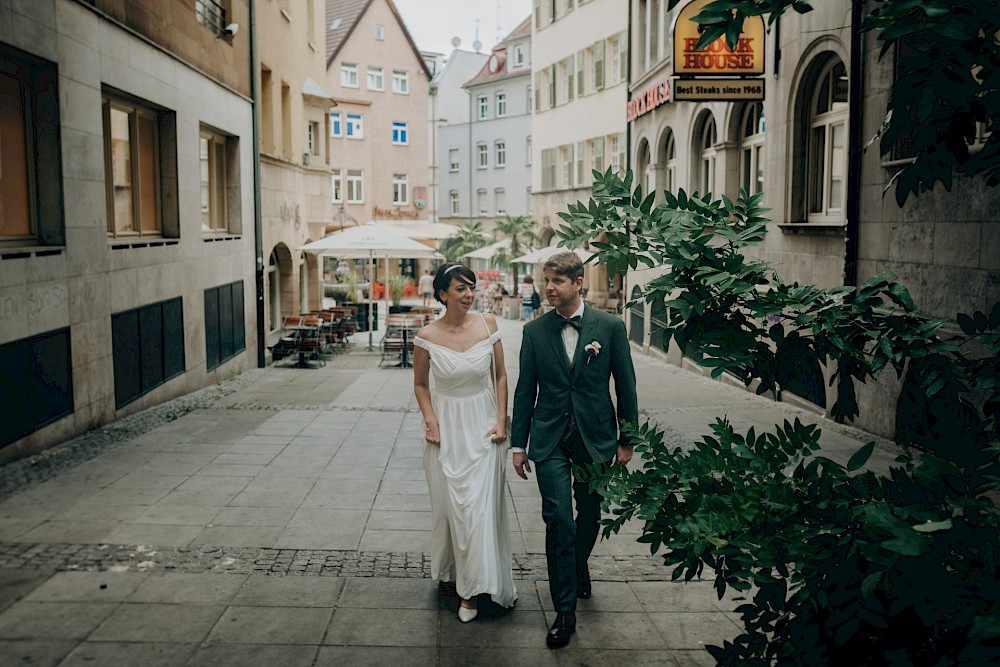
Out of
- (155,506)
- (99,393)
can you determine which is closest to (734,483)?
(155,506)

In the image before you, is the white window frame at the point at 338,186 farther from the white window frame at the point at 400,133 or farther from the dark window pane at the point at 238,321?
the dark window pane at the point at 238,321

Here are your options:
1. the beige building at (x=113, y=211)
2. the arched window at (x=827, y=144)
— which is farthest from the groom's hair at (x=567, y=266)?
the arched window at (x=827, y=144)

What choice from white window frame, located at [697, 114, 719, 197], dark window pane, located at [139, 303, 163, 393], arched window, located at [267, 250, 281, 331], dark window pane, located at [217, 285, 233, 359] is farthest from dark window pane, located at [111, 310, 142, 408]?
arched window, located at [267, 250, 281, 331]

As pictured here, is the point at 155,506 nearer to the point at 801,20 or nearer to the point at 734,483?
the point at 734,483

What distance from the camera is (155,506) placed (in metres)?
7.72

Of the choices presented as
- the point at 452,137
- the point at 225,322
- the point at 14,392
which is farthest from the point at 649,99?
the point at 452,137

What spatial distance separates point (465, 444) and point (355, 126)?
51674 mm

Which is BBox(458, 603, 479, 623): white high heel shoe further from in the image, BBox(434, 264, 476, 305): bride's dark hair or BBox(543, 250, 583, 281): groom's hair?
BBox(543, 250, 583, 281): groom's hair

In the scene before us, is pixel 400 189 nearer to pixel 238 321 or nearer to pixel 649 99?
pixel 649 99

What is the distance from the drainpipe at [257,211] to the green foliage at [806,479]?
17.8 meters

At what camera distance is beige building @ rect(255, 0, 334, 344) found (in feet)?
75.3

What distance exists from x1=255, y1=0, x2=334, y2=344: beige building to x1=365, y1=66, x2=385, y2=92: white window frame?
26605 mm

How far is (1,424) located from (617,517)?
7582mm

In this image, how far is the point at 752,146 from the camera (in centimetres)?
1652
